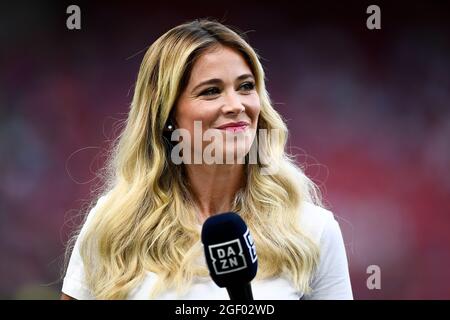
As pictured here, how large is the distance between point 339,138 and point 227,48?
1810 millimetres

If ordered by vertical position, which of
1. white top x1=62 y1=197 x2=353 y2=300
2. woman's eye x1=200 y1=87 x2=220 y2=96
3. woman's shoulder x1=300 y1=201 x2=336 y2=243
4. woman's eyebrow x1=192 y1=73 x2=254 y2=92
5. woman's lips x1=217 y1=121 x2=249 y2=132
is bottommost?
white top x1=62 y1=197 x2=353 y2=300

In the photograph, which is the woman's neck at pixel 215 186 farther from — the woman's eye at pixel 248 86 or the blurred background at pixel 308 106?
the blurred background at pixel 308 106

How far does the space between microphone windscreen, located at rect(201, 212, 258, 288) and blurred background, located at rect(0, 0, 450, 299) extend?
2.10 meters

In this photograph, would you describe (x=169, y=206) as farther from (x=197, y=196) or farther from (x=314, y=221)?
(x=314, y=221)

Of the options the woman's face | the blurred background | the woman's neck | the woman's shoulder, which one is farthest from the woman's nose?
the blurred background

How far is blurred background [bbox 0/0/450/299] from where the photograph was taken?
2977 mm

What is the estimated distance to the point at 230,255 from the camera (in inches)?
34.1

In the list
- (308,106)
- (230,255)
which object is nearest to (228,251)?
(230,255)

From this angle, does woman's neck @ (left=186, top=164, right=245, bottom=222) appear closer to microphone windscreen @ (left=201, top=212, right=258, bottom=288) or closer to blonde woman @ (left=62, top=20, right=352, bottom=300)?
blonde woman @ (left=62, top=20, right=352, bottom=300)

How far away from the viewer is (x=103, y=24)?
3.05 metres

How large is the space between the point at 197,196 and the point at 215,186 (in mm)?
50
